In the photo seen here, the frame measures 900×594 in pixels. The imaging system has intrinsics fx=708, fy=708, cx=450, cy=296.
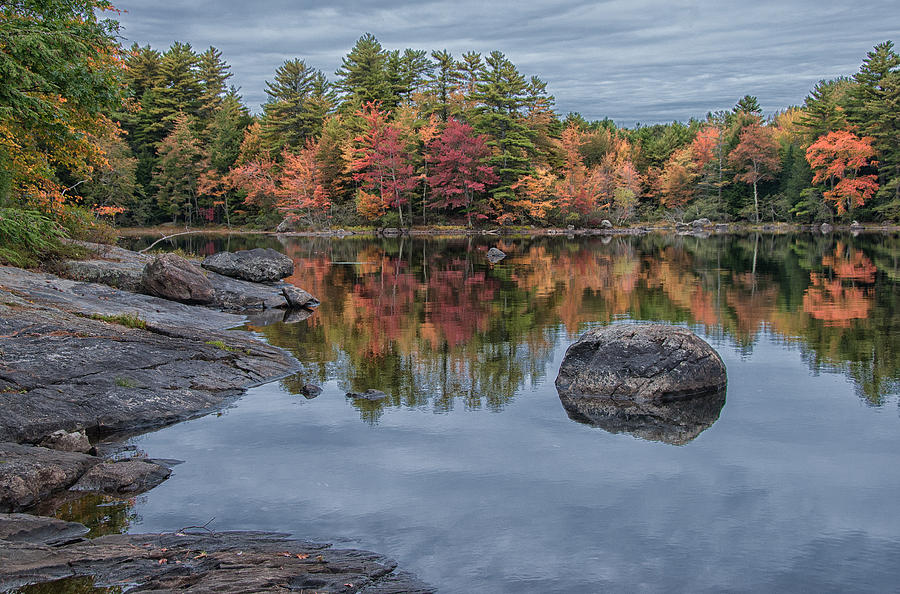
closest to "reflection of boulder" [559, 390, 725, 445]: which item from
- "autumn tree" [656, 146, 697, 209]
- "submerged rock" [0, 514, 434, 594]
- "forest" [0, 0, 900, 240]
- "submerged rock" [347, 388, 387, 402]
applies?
"submerged rock" [347, 388, 387, 402]

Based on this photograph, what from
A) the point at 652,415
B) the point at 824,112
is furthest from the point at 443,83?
the point at 652,415

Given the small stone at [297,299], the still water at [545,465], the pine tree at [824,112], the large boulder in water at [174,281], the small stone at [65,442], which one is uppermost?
the pine tree at [824,112]

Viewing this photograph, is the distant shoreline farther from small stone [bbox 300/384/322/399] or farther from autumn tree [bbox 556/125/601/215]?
small stone [bbox 300/384/322/399]

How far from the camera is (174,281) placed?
17141mm

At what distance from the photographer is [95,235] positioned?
21.3 meters

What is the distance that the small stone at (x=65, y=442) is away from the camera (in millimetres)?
7660

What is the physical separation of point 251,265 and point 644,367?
1466 cm

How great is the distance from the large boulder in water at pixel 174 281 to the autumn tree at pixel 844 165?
5504cm

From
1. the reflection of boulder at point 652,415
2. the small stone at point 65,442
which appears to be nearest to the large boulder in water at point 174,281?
the small stone at point 65,442

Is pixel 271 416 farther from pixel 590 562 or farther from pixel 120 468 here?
pixel 590 562

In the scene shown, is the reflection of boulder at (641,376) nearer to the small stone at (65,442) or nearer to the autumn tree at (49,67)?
the small stone at (65,442)

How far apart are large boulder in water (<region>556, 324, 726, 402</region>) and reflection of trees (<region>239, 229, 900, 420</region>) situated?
3.82 feet

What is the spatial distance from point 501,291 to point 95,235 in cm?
1244

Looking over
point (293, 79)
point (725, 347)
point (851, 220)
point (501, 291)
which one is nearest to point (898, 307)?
point (725, 347)
